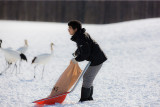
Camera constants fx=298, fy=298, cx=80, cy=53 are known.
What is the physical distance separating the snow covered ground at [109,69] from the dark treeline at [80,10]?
4.70 metres

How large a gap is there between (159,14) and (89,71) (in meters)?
16.9

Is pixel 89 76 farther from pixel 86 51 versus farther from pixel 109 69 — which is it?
pixel 109 69

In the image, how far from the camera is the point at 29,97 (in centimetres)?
557

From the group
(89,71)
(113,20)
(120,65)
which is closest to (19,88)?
(89,71)

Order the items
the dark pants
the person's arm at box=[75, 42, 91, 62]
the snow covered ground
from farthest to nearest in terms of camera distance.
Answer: the snow covered ground < the dark pants < the person's arm at box=[75, 42, 91, 62]

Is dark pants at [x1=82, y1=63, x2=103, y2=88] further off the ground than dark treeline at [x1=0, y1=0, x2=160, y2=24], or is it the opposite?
dark treeline at [x1=0, y1=0, x2=160, y2=24]

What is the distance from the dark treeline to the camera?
69.4 feet

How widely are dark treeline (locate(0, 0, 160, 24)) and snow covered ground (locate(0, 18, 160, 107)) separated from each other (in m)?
4.70

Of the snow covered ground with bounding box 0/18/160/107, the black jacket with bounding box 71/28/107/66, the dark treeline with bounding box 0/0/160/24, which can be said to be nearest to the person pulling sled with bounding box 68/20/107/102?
the black jacket with bounding box 71/28/107/66

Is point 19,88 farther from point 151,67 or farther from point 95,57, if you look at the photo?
point 151,67

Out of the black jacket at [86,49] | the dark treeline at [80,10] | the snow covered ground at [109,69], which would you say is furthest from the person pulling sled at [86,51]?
the dark treeline at [80,10]

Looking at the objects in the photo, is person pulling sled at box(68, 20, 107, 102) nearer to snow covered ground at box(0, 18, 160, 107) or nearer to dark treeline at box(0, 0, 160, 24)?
snow covered ground at box(0, 18, 160, 107)

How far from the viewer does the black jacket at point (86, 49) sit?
4.77 meters

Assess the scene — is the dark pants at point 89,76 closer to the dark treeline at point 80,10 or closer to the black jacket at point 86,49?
the black jacket at point 86,49
